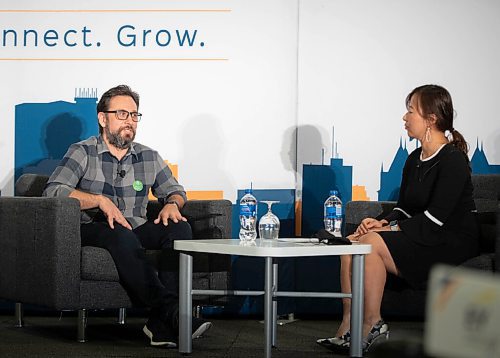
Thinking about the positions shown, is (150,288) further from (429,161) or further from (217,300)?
(429,161)

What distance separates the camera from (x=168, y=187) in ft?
14.8

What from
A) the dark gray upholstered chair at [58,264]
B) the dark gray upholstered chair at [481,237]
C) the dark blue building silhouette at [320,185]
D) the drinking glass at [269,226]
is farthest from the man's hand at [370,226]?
the dark blue building silhouette at [320,185]

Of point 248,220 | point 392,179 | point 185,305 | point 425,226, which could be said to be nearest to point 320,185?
point 392,179

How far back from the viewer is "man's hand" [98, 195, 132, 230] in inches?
159

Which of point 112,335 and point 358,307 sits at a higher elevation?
point 358,307

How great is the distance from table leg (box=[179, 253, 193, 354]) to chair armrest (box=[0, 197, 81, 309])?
0.52 metres

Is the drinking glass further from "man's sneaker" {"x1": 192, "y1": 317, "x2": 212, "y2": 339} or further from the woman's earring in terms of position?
the woman's earring

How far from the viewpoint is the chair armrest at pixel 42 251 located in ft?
12.7

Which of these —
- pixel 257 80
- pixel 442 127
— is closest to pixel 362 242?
pixel 442 127

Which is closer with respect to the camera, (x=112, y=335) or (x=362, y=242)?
(x=362, y=242)

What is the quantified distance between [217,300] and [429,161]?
1.22 meters

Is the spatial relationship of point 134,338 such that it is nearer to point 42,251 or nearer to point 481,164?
point 42,251

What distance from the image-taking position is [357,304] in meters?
3.48

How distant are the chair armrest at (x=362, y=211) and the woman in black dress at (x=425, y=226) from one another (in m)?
0.44
